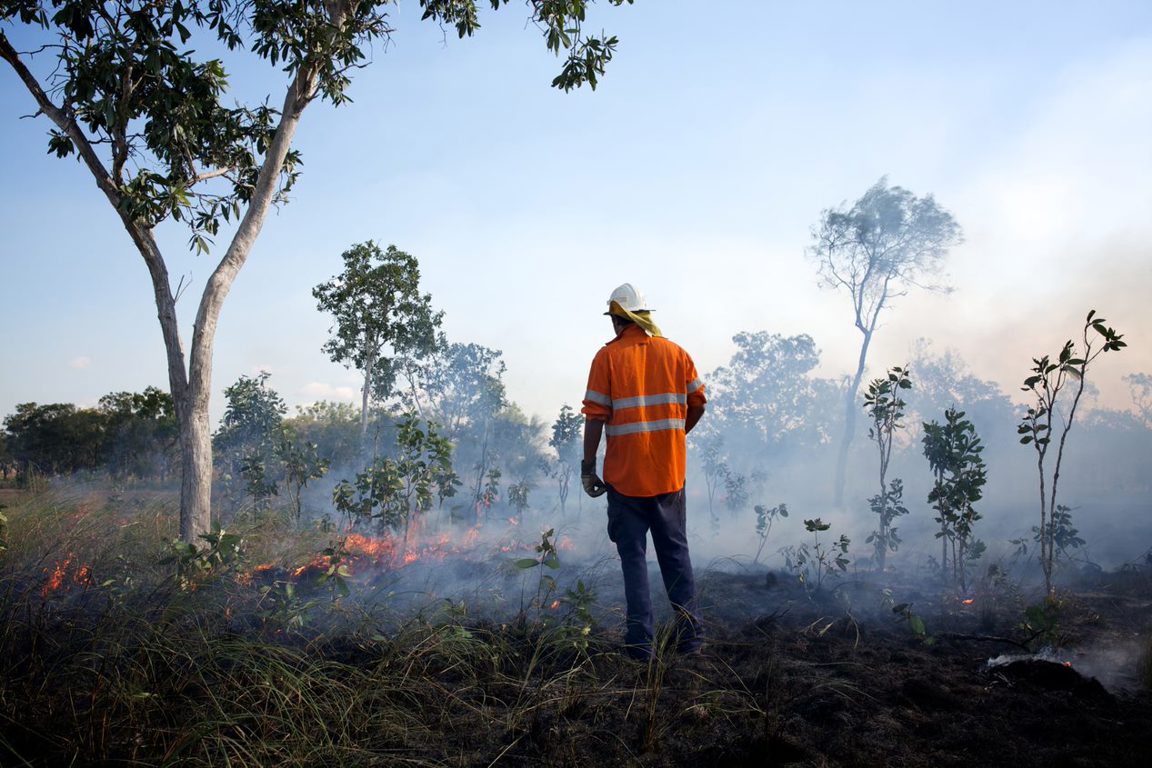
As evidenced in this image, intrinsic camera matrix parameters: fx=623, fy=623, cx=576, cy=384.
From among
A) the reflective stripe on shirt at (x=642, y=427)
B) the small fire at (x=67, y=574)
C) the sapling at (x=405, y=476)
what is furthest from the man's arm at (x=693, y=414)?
the small fire at (x=67, y=574)

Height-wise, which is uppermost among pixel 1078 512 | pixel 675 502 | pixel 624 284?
pixel 624 284

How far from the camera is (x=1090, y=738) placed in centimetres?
234

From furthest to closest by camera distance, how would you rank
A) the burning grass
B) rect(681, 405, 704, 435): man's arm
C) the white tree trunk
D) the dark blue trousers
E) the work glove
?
the white tree trunk
rect(681, 405, 704, 435): man's arm
the work glove
the dark blue trousers
the burning grass

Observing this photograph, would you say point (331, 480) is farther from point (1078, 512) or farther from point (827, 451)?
point (827, 451)

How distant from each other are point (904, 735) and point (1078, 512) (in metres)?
14.5

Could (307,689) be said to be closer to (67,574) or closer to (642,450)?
(642,450)

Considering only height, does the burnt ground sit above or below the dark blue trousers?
below

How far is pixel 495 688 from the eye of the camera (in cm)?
304

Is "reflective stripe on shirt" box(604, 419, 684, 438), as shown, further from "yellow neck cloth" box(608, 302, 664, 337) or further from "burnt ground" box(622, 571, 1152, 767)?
"burnt ground" box(622, 571, 1152, 767)

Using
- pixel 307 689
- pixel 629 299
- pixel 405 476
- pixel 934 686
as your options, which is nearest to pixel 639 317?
pixel 629 299

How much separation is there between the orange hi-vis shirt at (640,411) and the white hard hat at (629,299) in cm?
22

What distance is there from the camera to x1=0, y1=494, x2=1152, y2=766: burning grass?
7.04 feet

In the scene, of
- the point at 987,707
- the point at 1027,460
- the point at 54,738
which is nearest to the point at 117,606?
the point at 54,738

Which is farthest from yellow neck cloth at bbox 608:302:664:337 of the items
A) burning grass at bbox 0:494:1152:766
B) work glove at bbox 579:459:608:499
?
burning grass at bbox 0:494:1152:766
